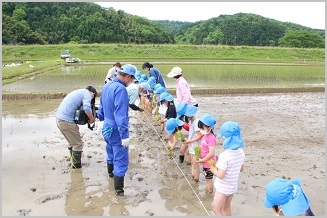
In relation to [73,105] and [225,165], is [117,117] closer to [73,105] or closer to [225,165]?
[73,105]

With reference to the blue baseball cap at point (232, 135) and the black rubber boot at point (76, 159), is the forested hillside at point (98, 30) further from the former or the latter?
the blue baseball cap at point (232, 135)

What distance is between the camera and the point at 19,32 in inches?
1938

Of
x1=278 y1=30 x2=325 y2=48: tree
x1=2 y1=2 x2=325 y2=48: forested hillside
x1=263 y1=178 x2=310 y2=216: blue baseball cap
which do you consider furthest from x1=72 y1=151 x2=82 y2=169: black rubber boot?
x1=278 y1=30 x2=325 y2=48: tree

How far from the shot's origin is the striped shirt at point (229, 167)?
332 centimetres

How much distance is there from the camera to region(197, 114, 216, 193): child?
394cm

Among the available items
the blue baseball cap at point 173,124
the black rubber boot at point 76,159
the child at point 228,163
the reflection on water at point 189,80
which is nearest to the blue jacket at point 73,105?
the black rubber boot at point 76,159

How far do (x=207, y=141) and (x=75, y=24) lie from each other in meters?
67.2

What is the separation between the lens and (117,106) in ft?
13.9

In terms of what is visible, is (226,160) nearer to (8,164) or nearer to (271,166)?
(271,166)

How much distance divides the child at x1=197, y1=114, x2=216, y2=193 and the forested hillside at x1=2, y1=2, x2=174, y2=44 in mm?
54729

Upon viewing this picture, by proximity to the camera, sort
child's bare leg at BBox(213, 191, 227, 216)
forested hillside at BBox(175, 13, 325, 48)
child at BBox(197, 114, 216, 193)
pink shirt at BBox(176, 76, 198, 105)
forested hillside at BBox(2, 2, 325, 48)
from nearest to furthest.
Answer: child's bare leg at BBox(213, 191, 227, 216) → child at BBox(197, 114, 216, 193) → pink shirt at BBox(176, 76, 198, 105) → forested hillside at BBox(2, 2, 325, 48) → forested hillside at BBox(175, 13, 325, 48)

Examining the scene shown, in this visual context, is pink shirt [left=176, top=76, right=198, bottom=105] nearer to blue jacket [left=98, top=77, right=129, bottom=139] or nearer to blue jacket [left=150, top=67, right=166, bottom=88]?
blue jacket [left=150, top=67, right=166, bottom=88]

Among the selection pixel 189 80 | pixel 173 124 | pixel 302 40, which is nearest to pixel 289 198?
pixel 173 124

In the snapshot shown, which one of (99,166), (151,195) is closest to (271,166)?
(151,195)
